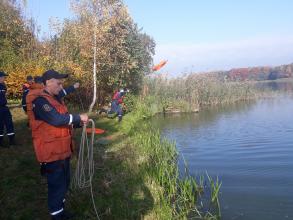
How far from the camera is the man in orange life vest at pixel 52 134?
14.8 feet

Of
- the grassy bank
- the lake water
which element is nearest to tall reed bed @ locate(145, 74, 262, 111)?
the grassy bank

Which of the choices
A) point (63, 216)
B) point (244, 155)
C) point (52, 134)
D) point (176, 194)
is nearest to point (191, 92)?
point (244, 155)

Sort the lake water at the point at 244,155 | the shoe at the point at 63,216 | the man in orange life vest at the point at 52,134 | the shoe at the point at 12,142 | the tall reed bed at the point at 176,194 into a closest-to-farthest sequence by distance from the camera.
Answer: the man in orange life vest at the point at 52,134 → the shoe at the point at 63,216 → the tall reed bed at the point at 176,194 → the lake water at the point at 244,155 → the shoe at the point at 12,142

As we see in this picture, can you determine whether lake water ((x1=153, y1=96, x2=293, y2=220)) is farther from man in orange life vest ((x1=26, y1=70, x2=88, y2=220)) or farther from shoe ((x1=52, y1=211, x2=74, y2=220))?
man in orange life vest ((x1=26, y1=70, x2=88, y2=220))

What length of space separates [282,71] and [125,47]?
52.1m

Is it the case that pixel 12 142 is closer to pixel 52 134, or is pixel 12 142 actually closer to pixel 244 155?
pixel 52 134

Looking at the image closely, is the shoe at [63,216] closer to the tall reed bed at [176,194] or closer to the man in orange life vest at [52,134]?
the man in orange life vest at [52,134]

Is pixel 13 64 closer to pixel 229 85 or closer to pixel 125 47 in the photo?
pixel 125 47

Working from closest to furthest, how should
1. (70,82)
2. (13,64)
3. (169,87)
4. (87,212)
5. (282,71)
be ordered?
1. (87,212)
2. (70,82)
3. (13,64)
4. (169,87)
5. (282,71)

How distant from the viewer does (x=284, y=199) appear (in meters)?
7.36

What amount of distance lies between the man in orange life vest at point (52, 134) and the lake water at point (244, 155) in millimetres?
3277

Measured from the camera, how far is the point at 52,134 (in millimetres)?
4590

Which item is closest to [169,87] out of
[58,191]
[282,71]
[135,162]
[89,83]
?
[89,83]

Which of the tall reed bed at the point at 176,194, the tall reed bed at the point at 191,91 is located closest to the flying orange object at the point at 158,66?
the tall reed bed at the point at 191,91
